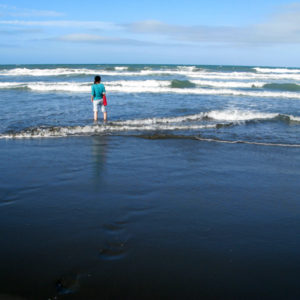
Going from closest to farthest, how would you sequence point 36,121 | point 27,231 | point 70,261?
point 70,261 → point 27,231 → point 36,121

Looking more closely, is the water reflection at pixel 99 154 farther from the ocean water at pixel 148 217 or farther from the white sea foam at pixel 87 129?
the white sea foam at pixel 87 129

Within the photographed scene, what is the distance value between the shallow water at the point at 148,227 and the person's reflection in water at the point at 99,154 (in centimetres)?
6

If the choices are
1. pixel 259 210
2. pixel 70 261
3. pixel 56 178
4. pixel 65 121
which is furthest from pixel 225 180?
pixel 65 121

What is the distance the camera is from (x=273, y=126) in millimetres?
10312

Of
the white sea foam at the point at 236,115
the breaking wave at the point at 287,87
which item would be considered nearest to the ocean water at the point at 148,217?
the white sea foam at the point at 236,115

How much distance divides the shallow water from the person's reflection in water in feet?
0.20

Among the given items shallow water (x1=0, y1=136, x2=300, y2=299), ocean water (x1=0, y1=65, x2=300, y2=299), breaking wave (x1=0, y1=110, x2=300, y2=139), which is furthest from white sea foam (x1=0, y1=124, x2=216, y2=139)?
shallow water (x1=0, y1=136, x2=300, y2=299)

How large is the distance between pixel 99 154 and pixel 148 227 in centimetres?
332

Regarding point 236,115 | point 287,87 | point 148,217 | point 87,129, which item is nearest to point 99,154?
point 87,129

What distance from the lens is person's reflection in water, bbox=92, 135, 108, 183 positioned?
5.51m

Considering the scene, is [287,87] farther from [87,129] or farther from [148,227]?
[148,227]

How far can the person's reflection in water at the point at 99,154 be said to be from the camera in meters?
5.51

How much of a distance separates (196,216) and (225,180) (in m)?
1.52

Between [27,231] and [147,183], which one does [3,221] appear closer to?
[27,231]
